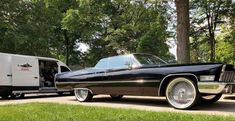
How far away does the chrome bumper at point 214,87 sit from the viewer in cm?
957

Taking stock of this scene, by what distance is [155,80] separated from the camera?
35.2 ft

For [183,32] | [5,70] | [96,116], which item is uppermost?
[183,32]

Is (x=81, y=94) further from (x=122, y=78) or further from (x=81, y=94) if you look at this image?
(x=122, y=78)

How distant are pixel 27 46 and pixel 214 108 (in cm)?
2647

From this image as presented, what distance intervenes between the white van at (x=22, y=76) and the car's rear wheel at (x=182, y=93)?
660 cm

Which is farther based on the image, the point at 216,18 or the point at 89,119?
the point at 216,18

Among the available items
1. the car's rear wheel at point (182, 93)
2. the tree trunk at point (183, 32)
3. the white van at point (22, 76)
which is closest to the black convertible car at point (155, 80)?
the car's rear wheel at point (182, 93)

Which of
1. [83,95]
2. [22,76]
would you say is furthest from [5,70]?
[83,95]

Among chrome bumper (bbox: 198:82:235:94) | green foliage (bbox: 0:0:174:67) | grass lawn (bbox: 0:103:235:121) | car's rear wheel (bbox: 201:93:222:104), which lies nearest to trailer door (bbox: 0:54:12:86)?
grass lawn (bbox: 0:103:235:121)

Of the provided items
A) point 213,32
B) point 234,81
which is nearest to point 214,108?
point 234,81

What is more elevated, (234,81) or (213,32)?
(213,32)

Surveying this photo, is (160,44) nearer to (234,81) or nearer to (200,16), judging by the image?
(200,16)

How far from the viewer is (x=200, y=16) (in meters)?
38.3

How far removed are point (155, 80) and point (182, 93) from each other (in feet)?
2.73
